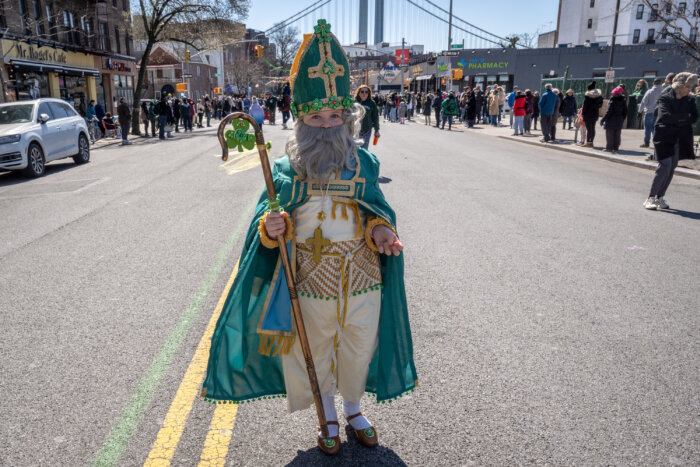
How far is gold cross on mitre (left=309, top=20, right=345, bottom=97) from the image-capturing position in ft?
7.86

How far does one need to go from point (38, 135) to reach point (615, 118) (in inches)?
595

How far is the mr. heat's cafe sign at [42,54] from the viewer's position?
2470 centimetres

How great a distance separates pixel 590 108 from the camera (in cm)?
1619

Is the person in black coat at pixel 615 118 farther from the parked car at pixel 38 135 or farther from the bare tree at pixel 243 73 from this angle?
the bare tree at pixel 243 73

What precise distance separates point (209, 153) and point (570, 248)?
1299 cm

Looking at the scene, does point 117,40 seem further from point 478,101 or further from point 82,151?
point 82,151

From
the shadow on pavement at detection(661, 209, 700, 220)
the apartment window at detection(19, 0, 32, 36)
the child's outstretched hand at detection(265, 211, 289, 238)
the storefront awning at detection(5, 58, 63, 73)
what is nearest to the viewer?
the child's outstretched hand at detection(265, 211, 289, 238)

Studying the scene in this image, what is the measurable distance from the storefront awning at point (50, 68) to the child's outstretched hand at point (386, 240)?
27513 millimetres

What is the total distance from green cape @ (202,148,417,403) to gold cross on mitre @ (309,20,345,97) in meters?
0.35

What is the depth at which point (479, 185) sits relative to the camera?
1027 centimetres

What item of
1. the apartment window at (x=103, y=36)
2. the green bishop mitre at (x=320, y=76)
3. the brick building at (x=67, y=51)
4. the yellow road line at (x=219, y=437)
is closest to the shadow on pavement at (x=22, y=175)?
the brick building at (x=67, y=51)

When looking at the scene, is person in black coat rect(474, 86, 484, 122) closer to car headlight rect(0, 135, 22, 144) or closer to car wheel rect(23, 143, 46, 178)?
car wheel rect(23, 143, 46, 178)

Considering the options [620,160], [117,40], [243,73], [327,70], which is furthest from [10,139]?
[243,73]

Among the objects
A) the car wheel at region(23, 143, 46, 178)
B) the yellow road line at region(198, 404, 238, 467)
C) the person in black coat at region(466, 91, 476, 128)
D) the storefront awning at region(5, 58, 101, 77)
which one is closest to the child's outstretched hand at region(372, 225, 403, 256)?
the yellow road line at region(198, 404, 238, 467)
